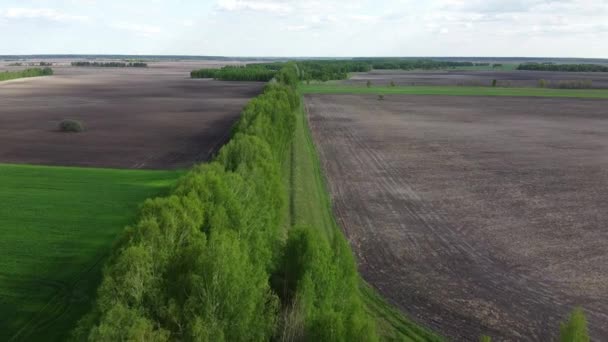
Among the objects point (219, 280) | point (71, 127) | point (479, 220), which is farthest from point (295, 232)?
point (71, 127)

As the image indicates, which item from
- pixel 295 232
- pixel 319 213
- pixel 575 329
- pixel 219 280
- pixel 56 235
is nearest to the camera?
pixel 575 329

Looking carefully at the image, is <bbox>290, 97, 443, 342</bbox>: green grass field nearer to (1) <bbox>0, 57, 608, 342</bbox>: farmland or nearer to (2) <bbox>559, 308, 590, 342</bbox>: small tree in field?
(1) <bbox>0, 57, 608, 342</bbox>: farmland

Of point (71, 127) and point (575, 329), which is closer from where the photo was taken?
point (575, 329)

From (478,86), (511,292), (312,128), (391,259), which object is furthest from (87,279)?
(478,86)

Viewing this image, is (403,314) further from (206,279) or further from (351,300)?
(206,279)

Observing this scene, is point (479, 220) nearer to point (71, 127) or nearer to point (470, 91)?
point (71, 127)

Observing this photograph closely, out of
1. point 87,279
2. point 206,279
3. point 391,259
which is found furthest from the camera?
point 391,259
